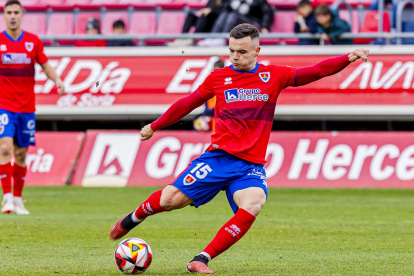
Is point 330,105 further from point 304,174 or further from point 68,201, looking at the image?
point 68,201

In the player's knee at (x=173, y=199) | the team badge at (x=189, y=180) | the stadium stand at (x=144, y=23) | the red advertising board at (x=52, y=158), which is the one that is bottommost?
the red advertising board at (x=52, y=158)

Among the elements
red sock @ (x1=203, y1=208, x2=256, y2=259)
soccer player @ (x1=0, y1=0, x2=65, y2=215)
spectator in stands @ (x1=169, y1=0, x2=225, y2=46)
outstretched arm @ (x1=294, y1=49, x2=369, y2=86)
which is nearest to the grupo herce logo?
outstretched arm @ (x1=294, y1=49, x2=369, y2=86)

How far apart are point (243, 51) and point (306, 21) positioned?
34.7 ft

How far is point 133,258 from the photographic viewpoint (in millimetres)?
6379

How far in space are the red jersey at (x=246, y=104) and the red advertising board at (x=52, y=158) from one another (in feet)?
32.2

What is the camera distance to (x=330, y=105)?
16469mm

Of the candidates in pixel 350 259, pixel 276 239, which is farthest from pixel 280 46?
pixel 350 259

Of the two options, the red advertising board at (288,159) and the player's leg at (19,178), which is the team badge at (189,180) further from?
the red advertising board at (288,159)

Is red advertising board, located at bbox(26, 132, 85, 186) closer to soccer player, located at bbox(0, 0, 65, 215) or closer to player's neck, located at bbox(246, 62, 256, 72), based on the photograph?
soccer player, located at bbox(0, 0, 65, 215)

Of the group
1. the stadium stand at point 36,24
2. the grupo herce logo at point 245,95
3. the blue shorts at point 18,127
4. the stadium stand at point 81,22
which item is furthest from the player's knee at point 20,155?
the stadium stand at point 36,24

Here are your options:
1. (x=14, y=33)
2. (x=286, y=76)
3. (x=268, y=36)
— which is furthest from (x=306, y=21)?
(x=286, y=76)

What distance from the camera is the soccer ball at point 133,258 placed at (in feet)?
20.9

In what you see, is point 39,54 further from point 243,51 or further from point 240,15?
point 240,15

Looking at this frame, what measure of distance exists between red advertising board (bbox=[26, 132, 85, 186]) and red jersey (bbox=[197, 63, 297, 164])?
9.81m
